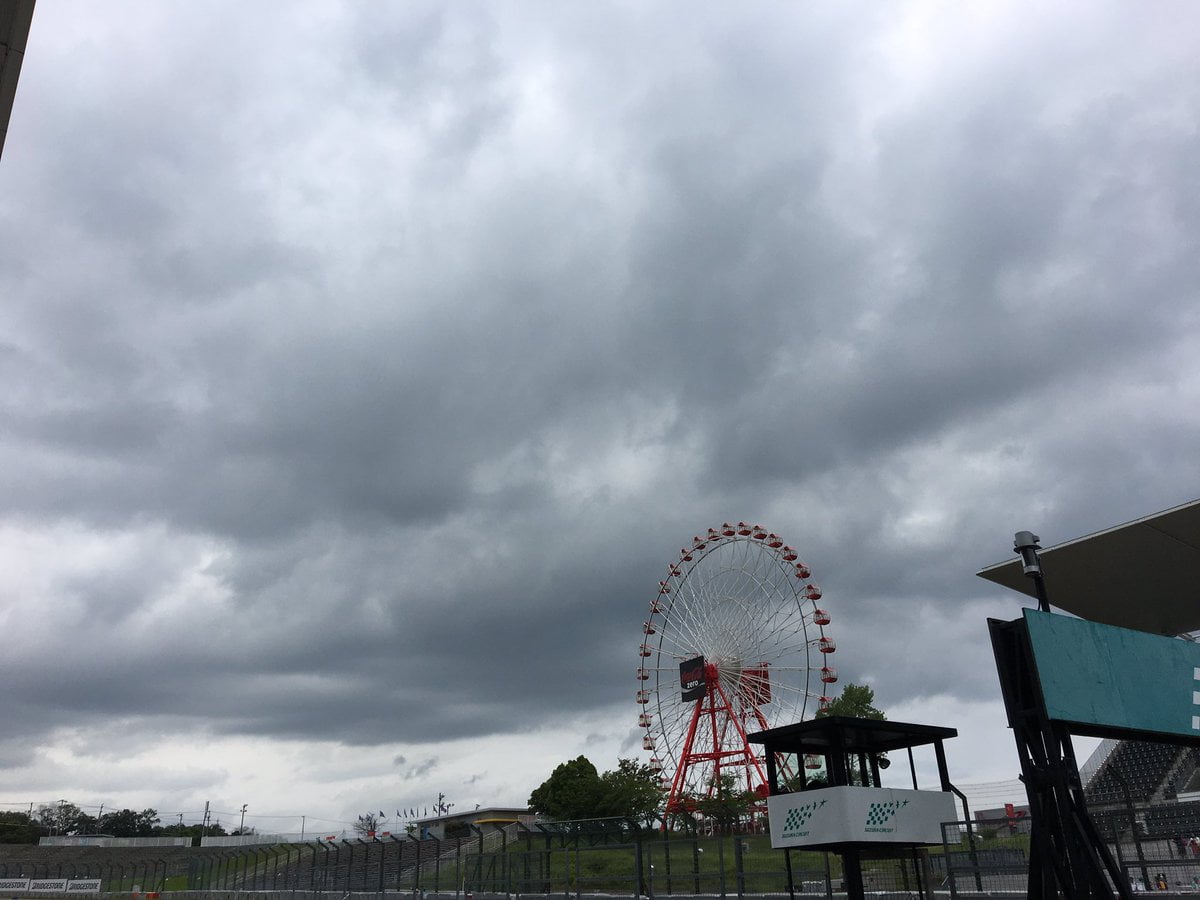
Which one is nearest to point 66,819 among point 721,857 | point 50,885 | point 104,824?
point 104,824

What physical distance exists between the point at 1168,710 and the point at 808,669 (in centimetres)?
3788

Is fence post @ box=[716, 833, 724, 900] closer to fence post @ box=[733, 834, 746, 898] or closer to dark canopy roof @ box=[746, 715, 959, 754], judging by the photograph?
fence post @ box=[733, 834, 746, 898]

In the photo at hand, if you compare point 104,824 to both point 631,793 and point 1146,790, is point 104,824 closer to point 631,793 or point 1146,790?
point 631,793

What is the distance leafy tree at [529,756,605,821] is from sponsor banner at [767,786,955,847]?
56.3 m

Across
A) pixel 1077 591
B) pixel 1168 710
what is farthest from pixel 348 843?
pixel 1168 710

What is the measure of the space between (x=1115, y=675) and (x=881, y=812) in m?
4.28

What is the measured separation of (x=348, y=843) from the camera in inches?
1380

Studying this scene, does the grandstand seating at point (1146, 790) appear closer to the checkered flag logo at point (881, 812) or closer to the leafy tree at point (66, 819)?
the checkered flag logo at point (881, 812)

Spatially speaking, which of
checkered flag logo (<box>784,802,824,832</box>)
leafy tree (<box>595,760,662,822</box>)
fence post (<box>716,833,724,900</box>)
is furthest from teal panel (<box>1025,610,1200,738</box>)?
leafy tree (<box>595,760,662,822</box>)

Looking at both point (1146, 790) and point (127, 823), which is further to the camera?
point (127, 823)

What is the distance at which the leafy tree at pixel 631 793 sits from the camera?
68.0 meters

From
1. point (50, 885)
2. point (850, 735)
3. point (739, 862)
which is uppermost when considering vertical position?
point (850, 735)

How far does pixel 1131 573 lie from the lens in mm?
30094

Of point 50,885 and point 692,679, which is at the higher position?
point 692,679
